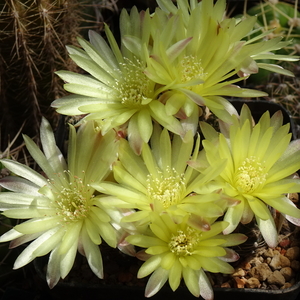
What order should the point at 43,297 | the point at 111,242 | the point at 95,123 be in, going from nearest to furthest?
1. the point at 111,242
2. the point at 95,123
3. the point at 43,297

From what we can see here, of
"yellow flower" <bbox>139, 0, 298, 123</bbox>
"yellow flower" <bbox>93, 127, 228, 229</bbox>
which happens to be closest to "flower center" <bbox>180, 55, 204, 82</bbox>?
"yellow flower" <bbox>139, 0, 298, 123</bbox>

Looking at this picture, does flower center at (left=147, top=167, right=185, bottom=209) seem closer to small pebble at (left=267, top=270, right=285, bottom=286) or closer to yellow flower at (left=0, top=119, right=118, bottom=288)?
yellow flower at (left=0, top=119, right=118, bottom=288)

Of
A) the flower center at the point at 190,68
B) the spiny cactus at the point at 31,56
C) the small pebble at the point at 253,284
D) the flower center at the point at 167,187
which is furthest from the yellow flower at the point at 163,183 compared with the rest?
the spiny cactus at the point at 31,56

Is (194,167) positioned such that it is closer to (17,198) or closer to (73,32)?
(17,198)

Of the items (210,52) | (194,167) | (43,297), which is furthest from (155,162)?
(43,297)

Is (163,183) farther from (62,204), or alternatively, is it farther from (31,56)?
(31,56)

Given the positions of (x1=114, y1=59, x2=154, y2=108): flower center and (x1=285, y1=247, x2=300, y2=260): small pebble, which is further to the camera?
(x1=285, y1=247, x2=300, y2=260): small pebble

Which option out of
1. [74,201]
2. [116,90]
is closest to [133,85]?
[116,90]
